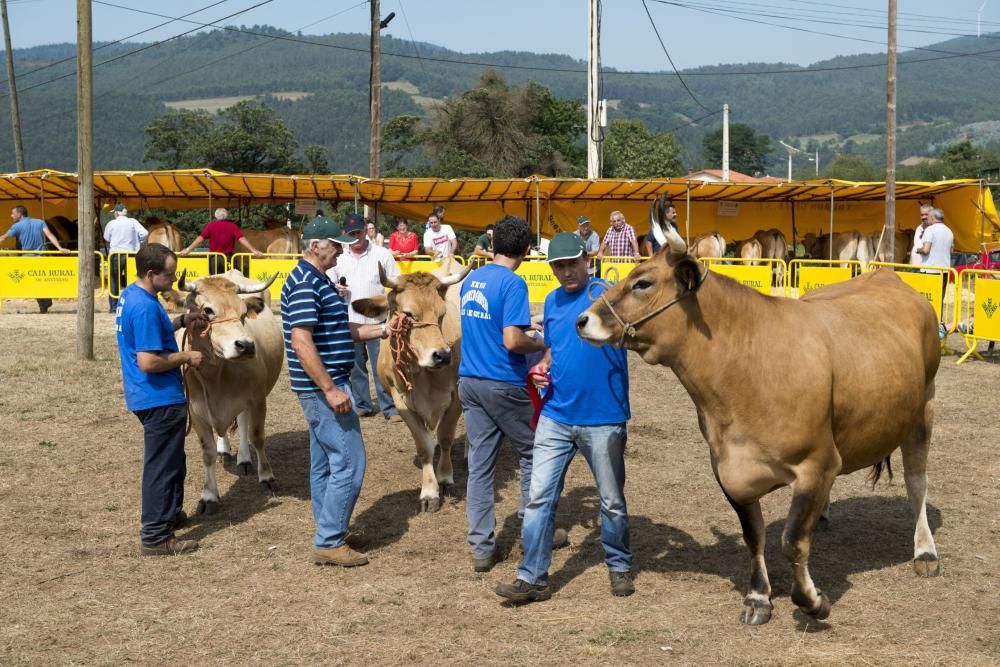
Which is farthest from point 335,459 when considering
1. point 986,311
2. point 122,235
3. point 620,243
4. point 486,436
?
point 122,235

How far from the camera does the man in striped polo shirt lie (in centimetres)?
623

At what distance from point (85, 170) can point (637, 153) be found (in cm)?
8897

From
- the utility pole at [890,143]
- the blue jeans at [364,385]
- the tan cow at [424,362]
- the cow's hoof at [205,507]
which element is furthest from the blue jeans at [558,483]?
the utility pole at [890,143]

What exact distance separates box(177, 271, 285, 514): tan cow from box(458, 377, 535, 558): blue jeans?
6.01ft

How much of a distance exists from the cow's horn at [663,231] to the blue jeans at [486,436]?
1.49 m

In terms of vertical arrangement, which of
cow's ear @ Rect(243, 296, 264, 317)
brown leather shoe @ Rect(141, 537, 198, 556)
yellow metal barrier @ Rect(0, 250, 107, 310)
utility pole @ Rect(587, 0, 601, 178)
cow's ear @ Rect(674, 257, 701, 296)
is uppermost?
utility pole @ Rect(587, 0, 601, 178)

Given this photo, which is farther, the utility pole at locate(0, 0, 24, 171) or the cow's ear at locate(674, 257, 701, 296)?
the utility pole at locate(0, 0, 24, 171)

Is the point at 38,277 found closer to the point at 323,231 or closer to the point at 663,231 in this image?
the point at 323,231

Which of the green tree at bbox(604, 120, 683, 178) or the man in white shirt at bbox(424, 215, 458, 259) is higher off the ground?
the green tree at bbox(604, 120, 683, 178)

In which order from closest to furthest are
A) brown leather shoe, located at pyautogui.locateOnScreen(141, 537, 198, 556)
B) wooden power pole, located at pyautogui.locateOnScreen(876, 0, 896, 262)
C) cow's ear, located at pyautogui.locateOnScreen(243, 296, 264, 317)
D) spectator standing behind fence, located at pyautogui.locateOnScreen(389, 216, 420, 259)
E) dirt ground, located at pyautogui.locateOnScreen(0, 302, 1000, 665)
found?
dirt ground, located at pyautogui.locateOnScreen(0, 302, 1000, 665) → brown leather shoe, located at pyautogui.locateOnScreen(141, 537, 198, 556) → cow's ear, located at pyautogui.locateOnScreen(243, 296, 264, 317) → spectator standing behind fence, located at pyautogui.locateOnScreen(389, 216, 420, 259) → wooden power pole, located at pyautogui.locateOnScreen(876, 0, 896, 262)

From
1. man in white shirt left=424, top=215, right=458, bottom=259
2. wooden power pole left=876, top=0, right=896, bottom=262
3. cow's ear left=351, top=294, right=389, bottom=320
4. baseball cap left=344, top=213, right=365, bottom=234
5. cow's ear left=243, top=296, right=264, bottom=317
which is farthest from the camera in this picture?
wooden power pole left=876, top=0, right=896, bottom=262

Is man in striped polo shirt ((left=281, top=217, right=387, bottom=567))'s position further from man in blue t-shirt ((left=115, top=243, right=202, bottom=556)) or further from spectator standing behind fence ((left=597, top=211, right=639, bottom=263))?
spectator standing behind fence ((left=597, top=211, right=639, bottom=263))

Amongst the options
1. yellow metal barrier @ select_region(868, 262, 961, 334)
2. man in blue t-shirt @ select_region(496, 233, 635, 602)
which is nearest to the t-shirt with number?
man in blue t-shirt @ select_region(496, 233, 635, 602)

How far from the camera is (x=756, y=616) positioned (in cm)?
546
